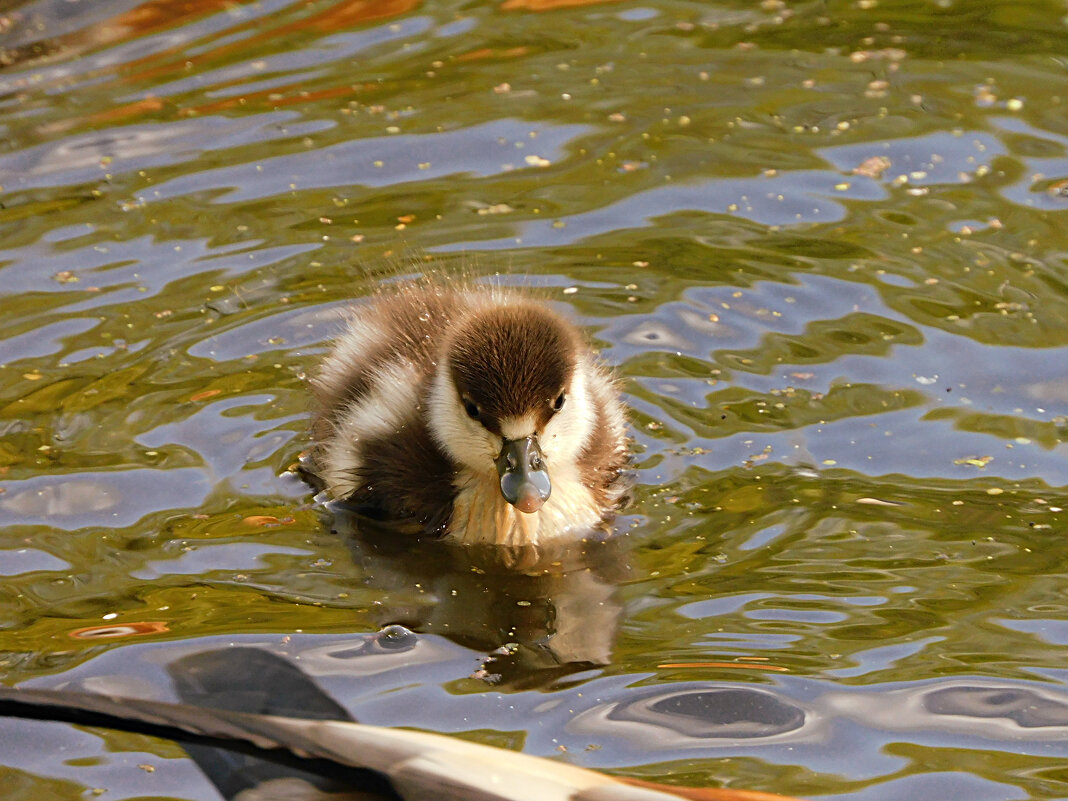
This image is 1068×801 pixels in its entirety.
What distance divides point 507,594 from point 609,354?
49.3 inches

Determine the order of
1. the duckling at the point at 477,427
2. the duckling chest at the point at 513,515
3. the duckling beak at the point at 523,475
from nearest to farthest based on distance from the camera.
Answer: the duckling beak at the point at 523,475 < the duckling at the point at 477,427 < the duckling chest at the point at 513,515

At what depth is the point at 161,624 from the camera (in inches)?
134

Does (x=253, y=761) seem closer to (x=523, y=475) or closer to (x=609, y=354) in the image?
(x=523, y=475)

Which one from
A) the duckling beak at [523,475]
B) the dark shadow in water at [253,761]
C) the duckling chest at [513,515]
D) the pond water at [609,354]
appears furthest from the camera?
the duckling chest at [513,515]

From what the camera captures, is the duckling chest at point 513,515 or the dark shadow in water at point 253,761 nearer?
the dark shadow in water at point 253,761

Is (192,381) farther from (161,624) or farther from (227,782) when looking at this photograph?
(227,782)

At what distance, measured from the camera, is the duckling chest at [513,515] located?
3916 millimetres

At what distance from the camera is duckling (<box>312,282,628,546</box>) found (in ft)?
12.5

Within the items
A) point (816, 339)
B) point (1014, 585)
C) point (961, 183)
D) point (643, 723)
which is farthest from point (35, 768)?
point (961, 183)

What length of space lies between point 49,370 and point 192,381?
0.43 metres

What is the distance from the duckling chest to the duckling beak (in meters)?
Result: 0.10

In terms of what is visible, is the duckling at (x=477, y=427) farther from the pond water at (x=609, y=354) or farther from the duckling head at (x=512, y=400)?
the pond water at (x=609, y=354)

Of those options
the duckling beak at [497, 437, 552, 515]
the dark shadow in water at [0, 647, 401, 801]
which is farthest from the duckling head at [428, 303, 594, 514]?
the dark shadow in water at [0, 647, 401, 801]

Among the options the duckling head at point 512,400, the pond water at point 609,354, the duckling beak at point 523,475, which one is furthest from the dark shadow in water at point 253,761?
the duckling head at point 512,400
